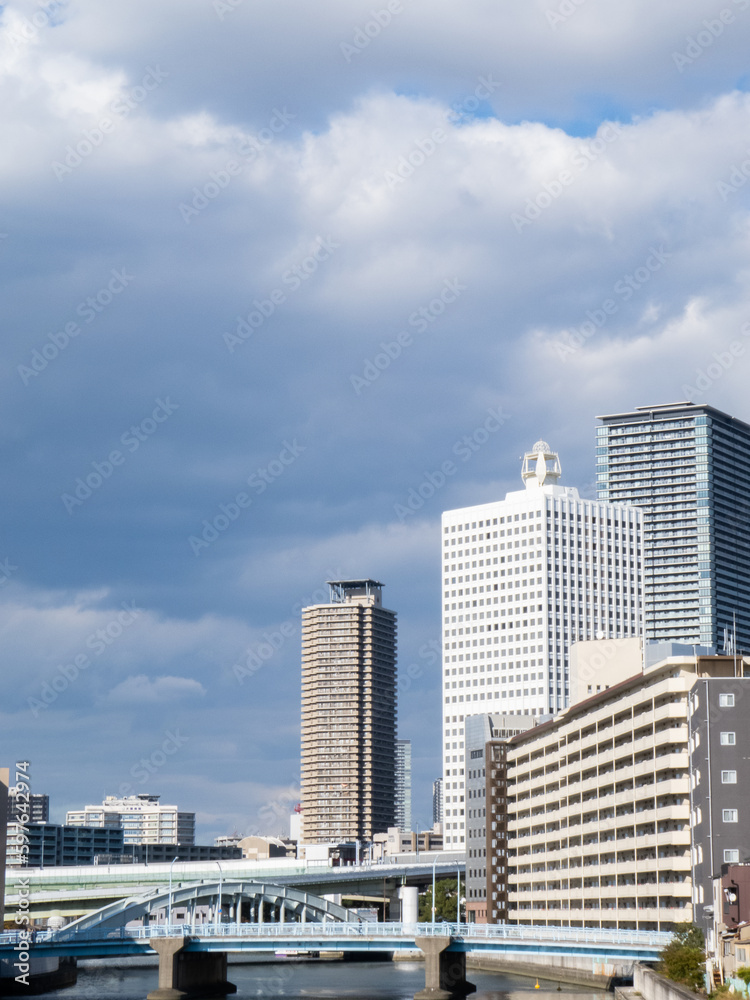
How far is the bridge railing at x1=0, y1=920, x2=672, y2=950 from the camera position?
114 metres

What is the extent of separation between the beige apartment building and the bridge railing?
12.8 m

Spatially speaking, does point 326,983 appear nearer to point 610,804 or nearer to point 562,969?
point 562,969

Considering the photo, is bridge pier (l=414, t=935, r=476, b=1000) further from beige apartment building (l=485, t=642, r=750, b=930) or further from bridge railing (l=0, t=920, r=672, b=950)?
beige apartment building (l=485, t=642, r=750, b=930)

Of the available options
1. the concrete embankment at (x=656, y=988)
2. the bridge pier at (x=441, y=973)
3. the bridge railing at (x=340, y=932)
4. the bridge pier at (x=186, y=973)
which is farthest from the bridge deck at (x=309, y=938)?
the concrete embankment at (x=656, y=988)

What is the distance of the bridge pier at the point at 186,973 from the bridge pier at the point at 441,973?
2066 centimetres

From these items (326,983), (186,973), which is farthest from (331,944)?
(326,983)

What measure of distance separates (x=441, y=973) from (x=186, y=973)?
23.3 meters

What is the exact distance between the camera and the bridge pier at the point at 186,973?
12069cm

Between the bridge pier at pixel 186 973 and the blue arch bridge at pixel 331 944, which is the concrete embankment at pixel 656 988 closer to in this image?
the blue arch bridge at pixel 331 944

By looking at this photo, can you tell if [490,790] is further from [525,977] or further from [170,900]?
[170,900]

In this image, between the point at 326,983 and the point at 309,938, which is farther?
the point at 326,983

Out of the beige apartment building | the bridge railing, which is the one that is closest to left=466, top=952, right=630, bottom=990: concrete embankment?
the beige apartment building

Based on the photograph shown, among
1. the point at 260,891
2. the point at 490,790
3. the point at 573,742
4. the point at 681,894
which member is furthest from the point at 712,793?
the point at 490,790

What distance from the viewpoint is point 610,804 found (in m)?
146
